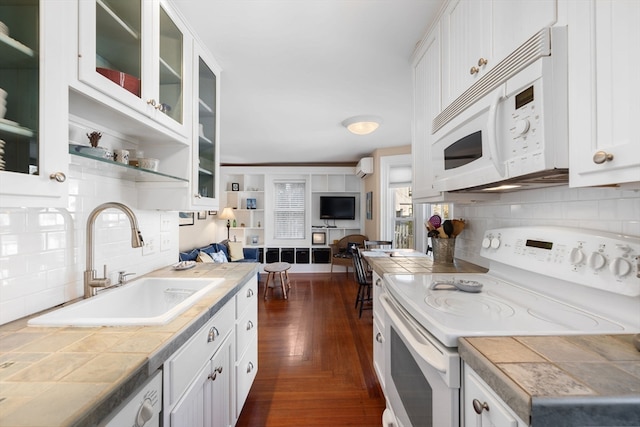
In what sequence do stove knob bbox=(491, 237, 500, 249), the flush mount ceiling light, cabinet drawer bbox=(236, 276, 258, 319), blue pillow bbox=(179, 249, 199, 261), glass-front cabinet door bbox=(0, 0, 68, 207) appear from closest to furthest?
glass-front cabinet door bbox=(0, 0, 68, 207) → stove knob bbox=(491, 237, 500, 249) → cabinet drawer bbox=(236, 276, 258, 319) → the flush mount ceiling light → blue pillow bbox=(179, 249, 199, 261)

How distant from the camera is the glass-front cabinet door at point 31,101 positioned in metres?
0.71

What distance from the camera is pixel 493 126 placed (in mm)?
935

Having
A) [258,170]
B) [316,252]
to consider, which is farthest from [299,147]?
[316,252]

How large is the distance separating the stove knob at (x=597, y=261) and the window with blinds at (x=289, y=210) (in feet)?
16.8

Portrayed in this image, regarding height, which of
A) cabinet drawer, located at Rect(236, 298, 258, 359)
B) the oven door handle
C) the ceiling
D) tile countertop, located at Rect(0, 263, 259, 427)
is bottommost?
cabinet drawer, located at Rect(236, 298, 258, 359)

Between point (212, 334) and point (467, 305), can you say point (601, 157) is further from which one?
point (212, 334)

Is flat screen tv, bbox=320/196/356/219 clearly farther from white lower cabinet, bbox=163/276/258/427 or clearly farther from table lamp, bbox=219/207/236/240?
white lower cabinet, bbox=163/276/258/427

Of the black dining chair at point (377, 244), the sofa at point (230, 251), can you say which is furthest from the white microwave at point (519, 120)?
the sofa at point (230, 251)

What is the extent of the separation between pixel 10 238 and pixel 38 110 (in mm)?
493

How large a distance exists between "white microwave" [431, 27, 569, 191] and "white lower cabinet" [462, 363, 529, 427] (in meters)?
0.61

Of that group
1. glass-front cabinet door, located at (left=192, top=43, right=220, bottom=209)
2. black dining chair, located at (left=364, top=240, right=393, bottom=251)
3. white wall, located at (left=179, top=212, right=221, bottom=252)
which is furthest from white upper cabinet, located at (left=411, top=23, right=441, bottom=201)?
white wall, located at (left=179, top=212, right=221, bottom=252)

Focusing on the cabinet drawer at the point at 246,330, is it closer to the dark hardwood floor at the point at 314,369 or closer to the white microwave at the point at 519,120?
the dark hardwood floor at the point at 314,369

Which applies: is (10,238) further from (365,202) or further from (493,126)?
(365,202)

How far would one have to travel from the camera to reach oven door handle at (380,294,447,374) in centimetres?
79
